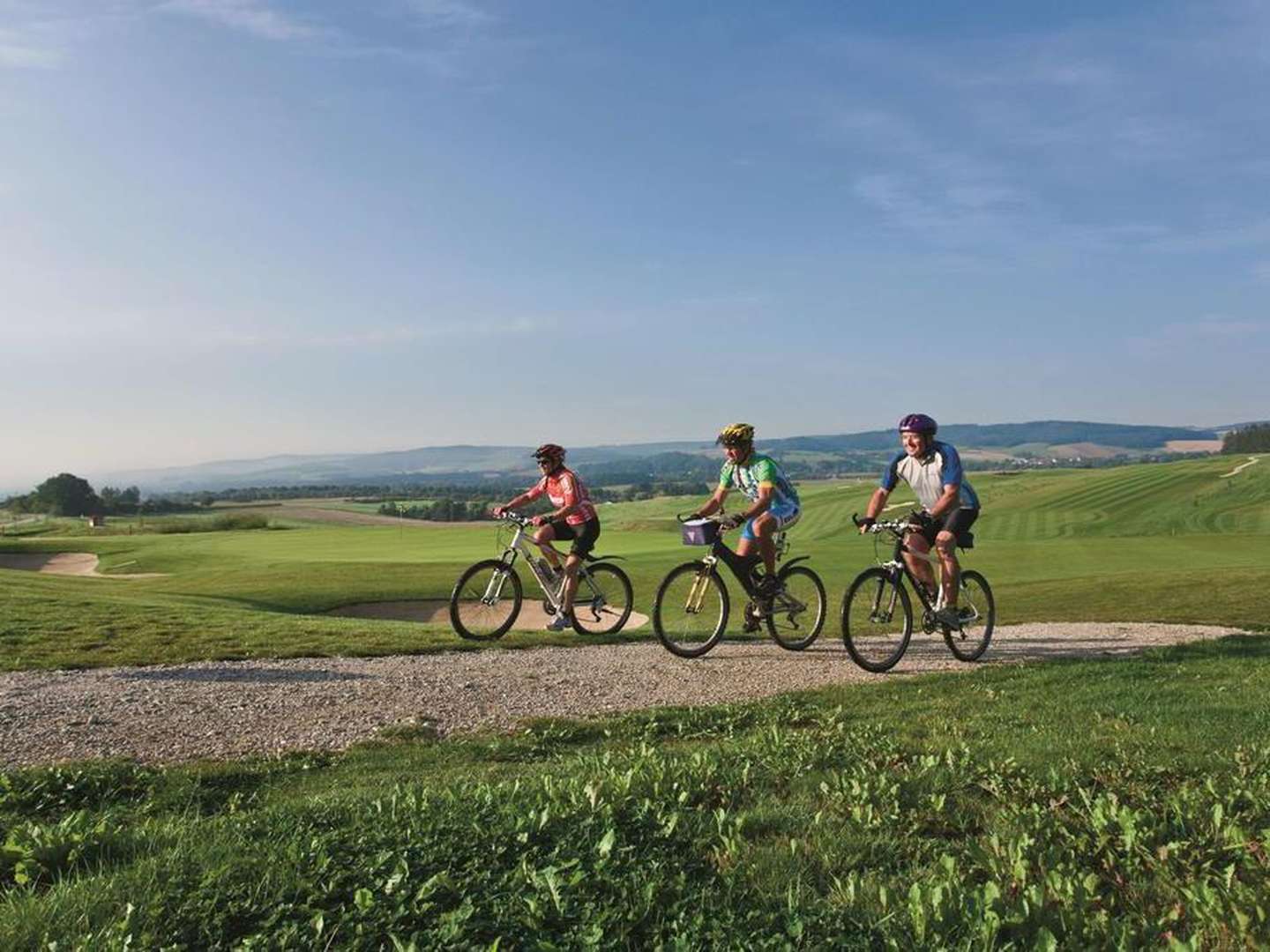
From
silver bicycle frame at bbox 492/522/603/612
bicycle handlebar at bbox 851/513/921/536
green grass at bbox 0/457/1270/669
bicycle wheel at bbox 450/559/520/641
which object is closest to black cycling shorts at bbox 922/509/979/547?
bicycle handlebar at bbox 851/513/921/536

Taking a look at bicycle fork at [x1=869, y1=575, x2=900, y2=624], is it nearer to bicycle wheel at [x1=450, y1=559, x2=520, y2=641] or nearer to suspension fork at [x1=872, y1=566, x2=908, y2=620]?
suspension fork at [x1=872, y1=566, x2=908, y2=620]

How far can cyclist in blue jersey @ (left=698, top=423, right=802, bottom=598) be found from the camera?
36.1 feet

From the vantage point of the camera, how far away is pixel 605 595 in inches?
510

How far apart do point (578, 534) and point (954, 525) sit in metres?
4.96

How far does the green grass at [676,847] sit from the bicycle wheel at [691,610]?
16.0ft

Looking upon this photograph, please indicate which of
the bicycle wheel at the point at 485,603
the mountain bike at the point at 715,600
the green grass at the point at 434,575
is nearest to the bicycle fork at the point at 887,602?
the mountain bike at the point at 715,600

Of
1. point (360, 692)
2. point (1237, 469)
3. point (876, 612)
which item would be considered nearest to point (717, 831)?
point (360, 692)

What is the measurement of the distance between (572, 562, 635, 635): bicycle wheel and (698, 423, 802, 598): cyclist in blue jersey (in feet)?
7.10

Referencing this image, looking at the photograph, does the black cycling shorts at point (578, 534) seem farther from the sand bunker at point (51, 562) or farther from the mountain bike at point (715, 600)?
the sand bunker at point (51, 562)

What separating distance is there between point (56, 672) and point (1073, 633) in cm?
1409

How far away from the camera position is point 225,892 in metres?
3.15

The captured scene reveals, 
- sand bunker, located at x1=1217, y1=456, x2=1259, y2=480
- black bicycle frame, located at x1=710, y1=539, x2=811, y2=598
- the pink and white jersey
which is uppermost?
the pink and white jersey

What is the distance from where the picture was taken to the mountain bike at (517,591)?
39.5 ft

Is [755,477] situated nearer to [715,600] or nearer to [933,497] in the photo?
[715,600]
